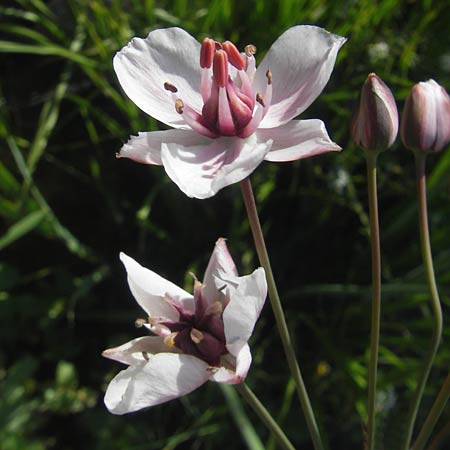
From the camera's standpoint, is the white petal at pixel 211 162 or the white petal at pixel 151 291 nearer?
the white petal at pixel 211 162

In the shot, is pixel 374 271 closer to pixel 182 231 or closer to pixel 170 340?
pixel 170 340

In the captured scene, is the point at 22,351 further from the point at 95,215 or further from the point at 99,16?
the point at 99,16

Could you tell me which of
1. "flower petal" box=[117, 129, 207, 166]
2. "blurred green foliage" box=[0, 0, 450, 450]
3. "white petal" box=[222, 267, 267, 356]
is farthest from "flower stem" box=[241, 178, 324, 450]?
"blurred green foliage" box=[0, 0, 450, 450]

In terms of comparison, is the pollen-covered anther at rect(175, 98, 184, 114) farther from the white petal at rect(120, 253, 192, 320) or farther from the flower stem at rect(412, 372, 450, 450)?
the flower stem at rect(412, 372, 450, 450)

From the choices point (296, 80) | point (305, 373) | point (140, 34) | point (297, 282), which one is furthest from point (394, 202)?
point (296, 80)

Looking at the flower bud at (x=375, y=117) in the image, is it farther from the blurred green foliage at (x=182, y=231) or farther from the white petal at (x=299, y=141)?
the blurred green foliage at (x=182, y=231)

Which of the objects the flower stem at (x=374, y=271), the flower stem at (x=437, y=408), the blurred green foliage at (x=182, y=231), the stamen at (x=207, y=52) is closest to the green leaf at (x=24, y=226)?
the blurred green foliage at (x=182, y=231)
